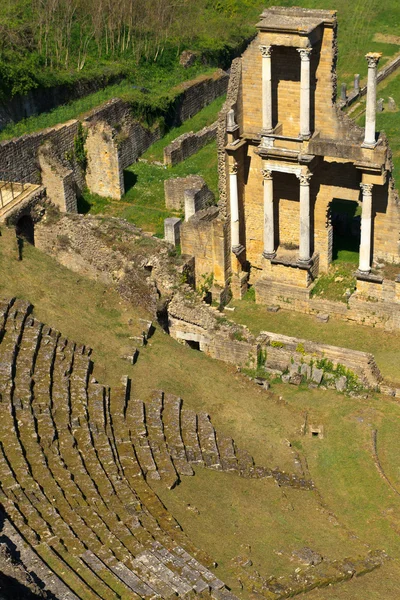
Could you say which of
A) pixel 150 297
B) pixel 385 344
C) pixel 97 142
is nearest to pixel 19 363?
pixel 150 297

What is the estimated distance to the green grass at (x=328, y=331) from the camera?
31078mm

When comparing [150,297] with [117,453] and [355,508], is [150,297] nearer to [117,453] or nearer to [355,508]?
[117,453]

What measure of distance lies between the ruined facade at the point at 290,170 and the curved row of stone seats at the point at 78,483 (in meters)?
7.65

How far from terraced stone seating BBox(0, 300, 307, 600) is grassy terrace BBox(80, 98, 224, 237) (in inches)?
381

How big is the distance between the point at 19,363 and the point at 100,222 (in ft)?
28.1

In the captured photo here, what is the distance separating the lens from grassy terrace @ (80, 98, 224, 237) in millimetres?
38606

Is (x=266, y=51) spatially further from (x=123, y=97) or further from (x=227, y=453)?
(x=123, y=97)

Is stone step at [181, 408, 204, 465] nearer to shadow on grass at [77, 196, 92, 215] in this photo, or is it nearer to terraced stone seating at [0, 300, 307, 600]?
terraced stone seating at [0, 300, 307, 600]

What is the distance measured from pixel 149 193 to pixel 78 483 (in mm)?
18614

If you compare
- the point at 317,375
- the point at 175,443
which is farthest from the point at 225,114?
the point at 175,443

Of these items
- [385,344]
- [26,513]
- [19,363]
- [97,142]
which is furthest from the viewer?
[97,142]

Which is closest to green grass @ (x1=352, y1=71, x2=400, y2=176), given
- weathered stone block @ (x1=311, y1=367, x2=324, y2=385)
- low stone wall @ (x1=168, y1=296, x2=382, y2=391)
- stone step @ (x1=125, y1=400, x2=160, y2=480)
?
low stone wall @ (x1=168, y1=296, x2=382, y2=391)

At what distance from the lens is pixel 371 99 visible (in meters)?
30.7

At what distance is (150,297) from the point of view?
31844 millimetres
